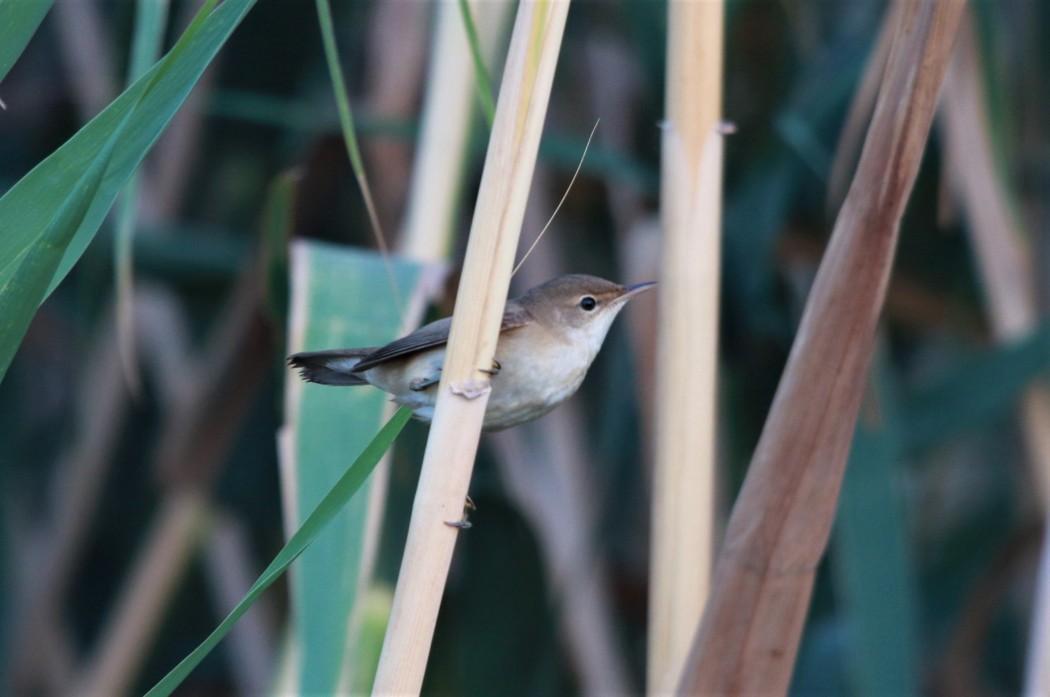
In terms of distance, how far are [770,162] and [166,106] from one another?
1638mm

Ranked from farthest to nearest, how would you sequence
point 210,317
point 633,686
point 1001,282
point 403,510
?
point 210,317 → point 633,686 → point 1001,282 → point 403,510

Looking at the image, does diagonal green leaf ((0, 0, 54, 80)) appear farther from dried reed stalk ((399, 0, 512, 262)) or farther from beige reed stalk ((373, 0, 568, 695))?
dried reed stalk ((399, 0, 512, 262))

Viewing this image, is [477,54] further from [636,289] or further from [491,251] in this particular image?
[636,289]

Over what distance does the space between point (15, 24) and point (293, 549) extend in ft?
1.51

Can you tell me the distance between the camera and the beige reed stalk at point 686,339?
1.11m

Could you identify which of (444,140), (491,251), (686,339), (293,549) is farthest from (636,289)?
(293,549)

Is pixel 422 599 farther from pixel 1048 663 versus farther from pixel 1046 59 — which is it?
pixel 1046 59

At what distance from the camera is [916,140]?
893 mm

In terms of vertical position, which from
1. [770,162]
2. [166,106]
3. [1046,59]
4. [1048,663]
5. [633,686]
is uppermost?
[1046,59]

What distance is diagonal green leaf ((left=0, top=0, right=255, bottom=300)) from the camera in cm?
80

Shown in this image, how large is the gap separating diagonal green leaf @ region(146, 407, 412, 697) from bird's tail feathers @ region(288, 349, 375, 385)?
1.37 ft

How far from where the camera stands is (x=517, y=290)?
2.54 metres

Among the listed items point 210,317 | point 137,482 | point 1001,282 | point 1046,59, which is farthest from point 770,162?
point 137,482

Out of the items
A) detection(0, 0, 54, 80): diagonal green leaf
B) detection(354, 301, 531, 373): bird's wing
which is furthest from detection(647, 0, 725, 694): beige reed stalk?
detection(0, 0, 54, 80): diagonal green leaf
